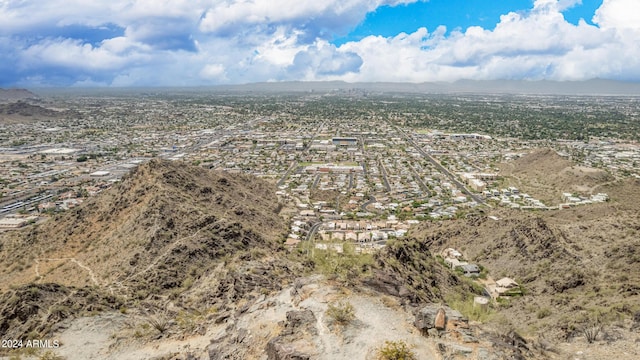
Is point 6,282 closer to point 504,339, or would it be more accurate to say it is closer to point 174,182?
point 174,182

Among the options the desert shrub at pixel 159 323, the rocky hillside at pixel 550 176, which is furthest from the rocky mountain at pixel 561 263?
the desert shrub at pixel 159 323

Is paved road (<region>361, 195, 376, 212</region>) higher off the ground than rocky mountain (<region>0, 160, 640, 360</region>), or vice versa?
rocky mountain (<region>0, 160, 640, 360</region>)

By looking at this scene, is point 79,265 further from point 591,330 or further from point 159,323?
point 591,330

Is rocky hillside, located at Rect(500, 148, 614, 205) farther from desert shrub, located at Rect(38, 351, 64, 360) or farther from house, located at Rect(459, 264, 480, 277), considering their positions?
desert shrub, located at Rect(38, 351, 64, 360)

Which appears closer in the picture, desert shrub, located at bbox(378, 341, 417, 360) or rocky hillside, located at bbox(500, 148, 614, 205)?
desert shrub, located at bbox(378, 341, 417, 360)

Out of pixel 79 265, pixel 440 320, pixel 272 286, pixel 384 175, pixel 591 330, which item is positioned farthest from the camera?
pixel 384 175

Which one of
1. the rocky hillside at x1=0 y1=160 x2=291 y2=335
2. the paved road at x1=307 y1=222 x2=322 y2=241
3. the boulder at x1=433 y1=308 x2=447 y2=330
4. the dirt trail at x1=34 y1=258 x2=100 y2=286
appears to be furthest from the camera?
the paved road at x1=307 y1=222 x2=322 y2=241

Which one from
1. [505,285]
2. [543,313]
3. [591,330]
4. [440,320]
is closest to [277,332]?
[440,320]

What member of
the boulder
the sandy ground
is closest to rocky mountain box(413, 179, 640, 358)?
the boulder
